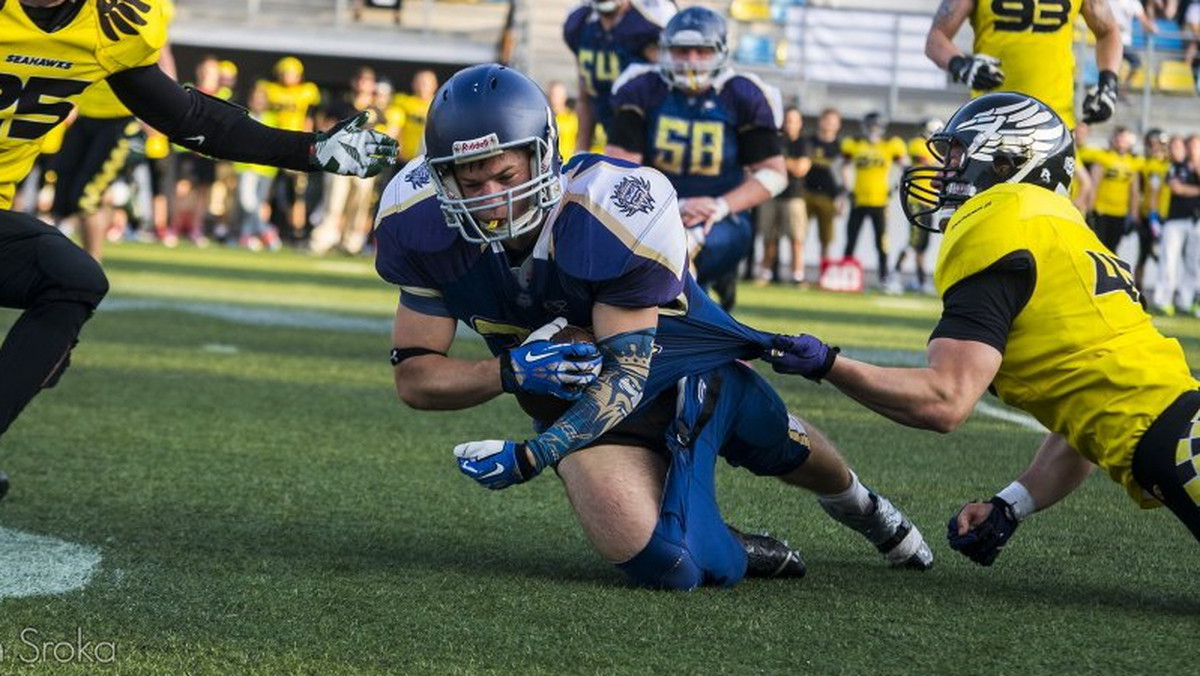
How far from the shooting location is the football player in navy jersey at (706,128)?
24.6 feet

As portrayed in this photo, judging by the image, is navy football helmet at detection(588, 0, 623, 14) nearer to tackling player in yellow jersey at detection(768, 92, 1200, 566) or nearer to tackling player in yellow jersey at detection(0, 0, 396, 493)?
tackling player in yellow jersey at detection(0, 0, 396, 493)

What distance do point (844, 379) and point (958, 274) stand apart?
0.31 m

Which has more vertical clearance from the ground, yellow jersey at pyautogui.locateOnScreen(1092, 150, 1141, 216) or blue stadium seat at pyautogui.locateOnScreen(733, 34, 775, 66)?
blue stadium seat at pyautogui.locateOnScreen(733, 34, 775, 66)

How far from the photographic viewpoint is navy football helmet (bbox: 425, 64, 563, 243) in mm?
3510

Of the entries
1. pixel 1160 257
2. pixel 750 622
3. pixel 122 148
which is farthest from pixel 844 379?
pixel 1160 257

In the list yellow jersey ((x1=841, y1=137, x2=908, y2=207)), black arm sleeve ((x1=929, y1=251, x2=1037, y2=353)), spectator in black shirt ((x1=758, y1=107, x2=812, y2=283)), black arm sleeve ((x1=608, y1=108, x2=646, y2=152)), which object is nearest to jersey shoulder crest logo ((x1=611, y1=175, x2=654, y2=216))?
black arm sleeve ((x1=929, y1=251, x2=1037, y2=353))

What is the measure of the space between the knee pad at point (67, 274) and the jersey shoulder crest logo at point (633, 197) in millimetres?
1127

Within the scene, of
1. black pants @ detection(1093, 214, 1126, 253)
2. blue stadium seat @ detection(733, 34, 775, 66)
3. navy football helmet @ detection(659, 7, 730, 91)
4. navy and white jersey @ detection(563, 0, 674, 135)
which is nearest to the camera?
navy football helmet @ detection(659, 7, 730, 91)

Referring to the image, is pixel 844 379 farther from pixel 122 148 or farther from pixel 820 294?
pixel 820 294

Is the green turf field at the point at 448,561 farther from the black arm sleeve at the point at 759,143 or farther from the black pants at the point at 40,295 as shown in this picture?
the black arm sleeve at the point at 759,143

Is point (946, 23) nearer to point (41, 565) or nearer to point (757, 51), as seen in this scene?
point (41, 565)

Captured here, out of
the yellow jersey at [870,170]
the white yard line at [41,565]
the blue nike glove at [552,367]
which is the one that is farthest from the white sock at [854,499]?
the yellow jersey at [870,170]

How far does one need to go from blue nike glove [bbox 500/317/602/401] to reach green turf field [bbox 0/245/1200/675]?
0.41 m

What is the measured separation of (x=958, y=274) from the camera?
141 inches
